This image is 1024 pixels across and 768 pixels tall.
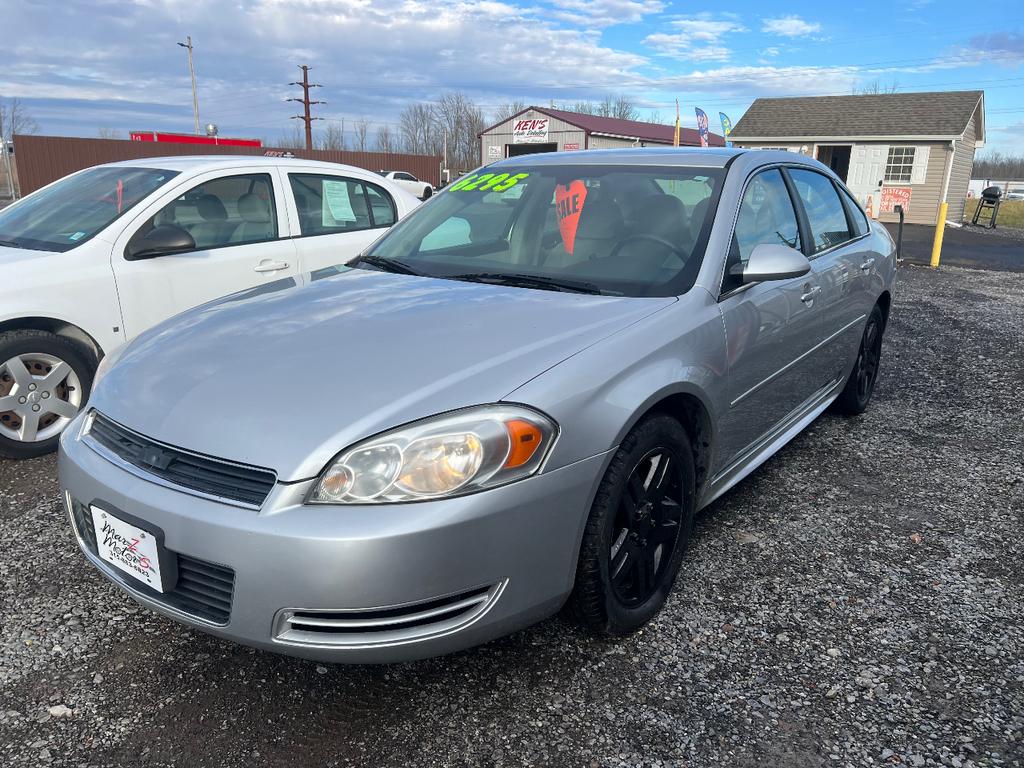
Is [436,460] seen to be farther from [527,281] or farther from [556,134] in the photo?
[556,134]

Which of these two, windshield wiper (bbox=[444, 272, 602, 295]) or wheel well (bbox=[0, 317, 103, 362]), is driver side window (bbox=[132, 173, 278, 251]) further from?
windshield wiper (bbox=[444, 272, 602, 295])

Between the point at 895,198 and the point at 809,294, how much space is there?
25751mm

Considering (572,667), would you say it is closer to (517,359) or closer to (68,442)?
(517,359)

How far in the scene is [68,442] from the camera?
7.68 ft

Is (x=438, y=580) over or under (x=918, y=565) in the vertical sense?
over

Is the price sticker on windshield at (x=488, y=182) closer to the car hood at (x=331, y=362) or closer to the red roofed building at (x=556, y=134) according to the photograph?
the car hood at (x=331, y=362)

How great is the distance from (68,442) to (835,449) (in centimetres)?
374

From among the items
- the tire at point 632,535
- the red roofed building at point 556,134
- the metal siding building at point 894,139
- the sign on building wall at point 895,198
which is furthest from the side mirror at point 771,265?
the red roofed building at point 556,134

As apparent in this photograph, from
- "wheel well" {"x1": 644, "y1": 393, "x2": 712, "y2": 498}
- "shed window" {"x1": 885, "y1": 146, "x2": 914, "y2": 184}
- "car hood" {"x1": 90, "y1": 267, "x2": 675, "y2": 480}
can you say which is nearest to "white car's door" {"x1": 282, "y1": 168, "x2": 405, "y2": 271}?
"car hood" {"x1": 90, "y1": 267, "x2": 675, "y2": 480}

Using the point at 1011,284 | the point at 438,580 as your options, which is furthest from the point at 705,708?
the point at 1011,284

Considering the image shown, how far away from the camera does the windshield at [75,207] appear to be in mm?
4254

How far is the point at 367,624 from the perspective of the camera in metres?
1.85

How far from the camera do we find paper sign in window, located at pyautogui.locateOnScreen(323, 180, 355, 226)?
5270 millimetres

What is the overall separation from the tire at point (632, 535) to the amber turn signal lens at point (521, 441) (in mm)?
321
